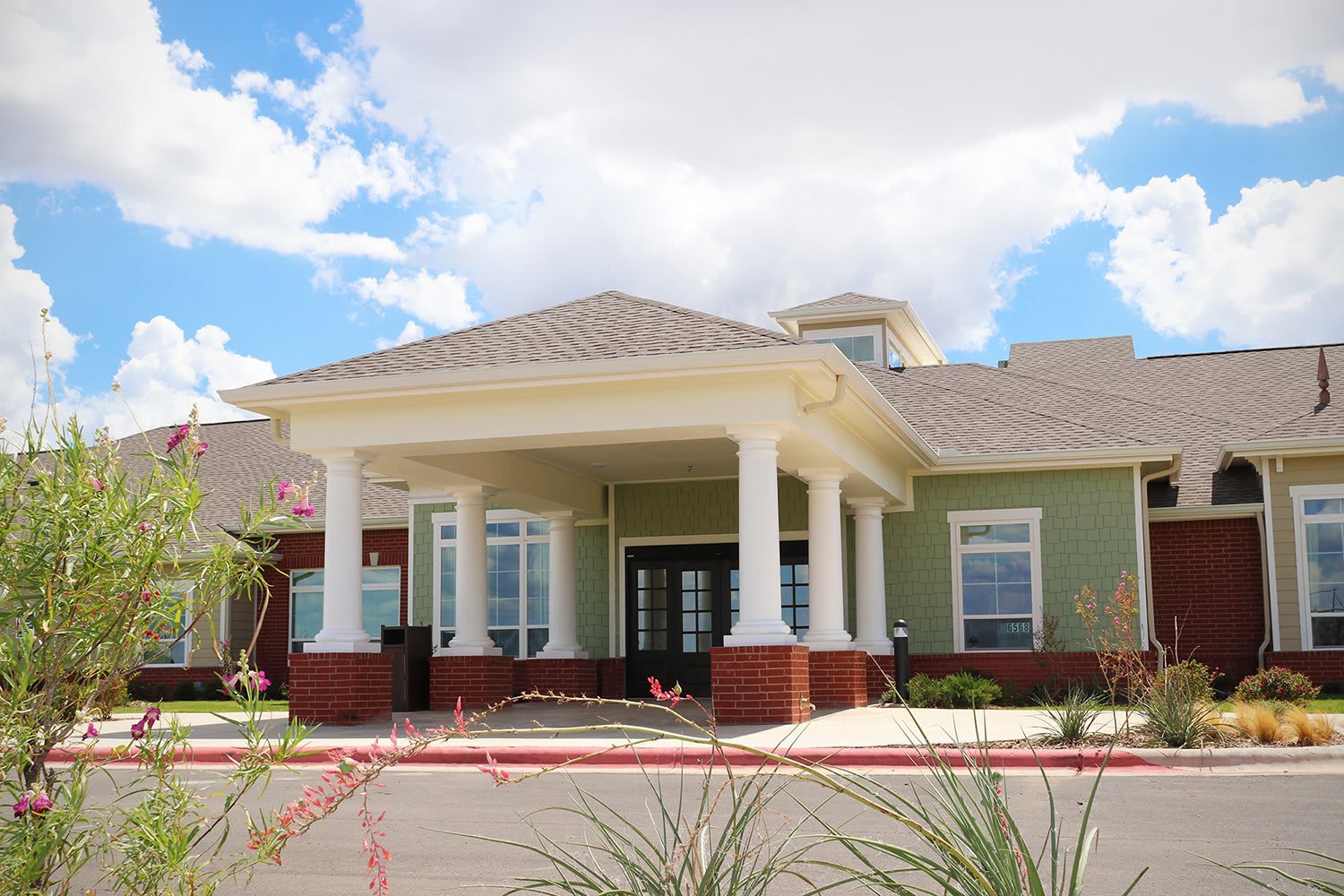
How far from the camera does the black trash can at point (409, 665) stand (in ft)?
64.1

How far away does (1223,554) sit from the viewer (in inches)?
862

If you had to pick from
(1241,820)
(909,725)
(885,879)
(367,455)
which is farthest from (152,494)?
(367,455)

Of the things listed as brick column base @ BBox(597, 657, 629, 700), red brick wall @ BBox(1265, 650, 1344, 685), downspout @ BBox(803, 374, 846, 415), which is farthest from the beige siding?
brick column base @ BBox(597, 657, 629, 700)

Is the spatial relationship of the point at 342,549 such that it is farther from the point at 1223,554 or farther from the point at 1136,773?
the point at 1223,554

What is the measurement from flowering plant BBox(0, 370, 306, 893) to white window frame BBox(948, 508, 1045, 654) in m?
17.8

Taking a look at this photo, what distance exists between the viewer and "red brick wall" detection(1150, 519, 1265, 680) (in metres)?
21.6

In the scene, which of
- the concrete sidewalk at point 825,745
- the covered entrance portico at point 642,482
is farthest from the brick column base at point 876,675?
the concrete sidewalk at point 825,745

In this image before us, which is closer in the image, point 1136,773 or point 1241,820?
point 1241,820

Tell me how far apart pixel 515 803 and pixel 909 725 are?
583cm

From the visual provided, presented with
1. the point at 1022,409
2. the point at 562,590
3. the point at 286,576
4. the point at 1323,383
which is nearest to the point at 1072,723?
the point at 562,590

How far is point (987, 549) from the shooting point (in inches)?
840

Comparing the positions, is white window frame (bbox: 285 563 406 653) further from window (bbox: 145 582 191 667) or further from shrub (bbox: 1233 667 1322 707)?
window (bbox: 145 582 191 667)

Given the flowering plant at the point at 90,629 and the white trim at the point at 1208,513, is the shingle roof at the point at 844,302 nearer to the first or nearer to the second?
the white trim at the point at 1208,513

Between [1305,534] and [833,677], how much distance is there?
312 inches
